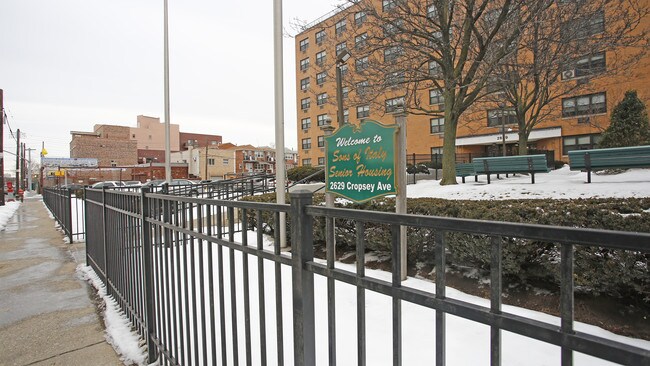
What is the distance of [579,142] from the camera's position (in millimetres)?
25266

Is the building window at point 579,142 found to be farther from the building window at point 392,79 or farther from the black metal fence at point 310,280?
the black metal fence at point 310,280

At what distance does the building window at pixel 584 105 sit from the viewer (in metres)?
23.2

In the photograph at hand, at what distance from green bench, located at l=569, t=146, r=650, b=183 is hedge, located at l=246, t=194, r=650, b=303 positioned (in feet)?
22.4

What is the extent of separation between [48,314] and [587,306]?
19.6ft

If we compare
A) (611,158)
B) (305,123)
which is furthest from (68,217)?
(305,123)

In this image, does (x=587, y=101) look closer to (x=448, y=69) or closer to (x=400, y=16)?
(x=448, y=69)

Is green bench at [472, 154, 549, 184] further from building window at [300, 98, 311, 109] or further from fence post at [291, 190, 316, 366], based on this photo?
building window at [300, 98, 311, 109]

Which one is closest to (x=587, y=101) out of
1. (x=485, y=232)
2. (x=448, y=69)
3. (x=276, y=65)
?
(x=448, y=69)

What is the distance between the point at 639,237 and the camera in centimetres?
74

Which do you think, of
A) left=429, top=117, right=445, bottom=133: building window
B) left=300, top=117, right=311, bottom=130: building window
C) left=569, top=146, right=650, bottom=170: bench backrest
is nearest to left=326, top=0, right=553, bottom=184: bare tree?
left=569, top=146, right=650, bottom=170: bench backrest

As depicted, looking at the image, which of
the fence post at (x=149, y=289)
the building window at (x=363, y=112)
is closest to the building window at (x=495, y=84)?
the fence post at (x=149, y=289)

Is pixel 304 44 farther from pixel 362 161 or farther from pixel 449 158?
pixel 362 161

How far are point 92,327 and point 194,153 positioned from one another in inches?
2752

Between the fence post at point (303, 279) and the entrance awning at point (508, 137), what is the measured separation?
26776 mm
